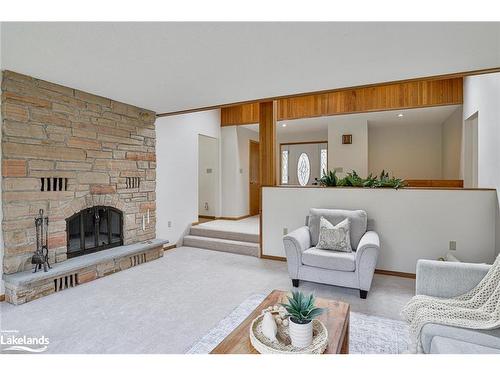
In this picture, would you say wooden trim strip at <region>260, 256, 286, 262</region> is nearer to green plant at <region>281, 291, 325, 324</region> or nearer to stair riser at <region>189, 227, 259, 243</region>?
stair riser at <region>189, 227, 259, 243</region>

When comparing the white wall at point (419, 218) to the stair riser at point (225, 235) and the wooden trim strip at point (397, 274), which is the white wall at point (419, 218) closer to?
the wooden trim strip at point (397, 274)

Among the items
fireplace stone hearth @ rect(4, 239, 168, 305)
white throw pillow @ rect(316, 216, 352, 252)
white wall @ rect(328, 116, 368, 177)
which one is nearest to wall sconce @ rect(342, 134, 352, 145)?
white wall @ rect(328, 116, 368, 177)

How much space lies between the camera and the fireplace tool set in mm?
3107

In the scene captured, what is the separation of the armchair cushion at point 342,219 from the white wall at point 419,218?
0.28 m

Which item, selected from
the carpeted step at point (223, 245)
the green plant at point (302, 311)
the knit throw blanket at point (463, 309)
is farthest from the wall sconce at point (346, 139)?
the green plant at point (302, 311)

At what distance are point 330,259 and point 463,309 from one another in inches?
55.2

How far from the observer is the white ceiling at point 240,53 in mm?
2072

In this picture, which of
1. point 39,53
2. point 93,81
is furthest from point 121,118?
point 39,53

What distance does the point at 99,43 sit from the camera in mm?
2268

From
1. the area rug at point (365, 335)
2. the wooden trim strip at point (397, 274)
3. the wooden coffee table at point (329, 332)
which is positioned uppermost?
the wooden coffee table at point (329, 332)

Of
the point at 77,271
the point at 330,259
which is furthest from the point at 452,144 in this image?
the point at 77,271

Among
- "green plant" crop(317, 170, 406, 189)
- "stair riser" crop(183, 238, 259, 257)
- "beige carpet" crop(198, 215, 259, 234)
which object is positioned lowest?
"stair riser" crop(183, 238, 259, 257)

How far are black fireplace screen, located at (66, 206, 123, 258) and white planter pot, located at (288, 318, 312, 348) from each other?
3.18m
